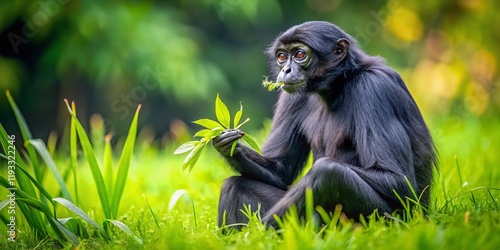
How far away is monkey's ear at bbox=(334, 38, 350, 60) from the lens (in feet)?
16.3

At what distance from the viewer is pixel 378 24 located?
1440 cm

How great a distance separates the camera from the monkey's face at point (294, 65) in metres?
4.90

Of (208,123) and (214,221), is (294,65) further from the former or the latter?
(214,221)

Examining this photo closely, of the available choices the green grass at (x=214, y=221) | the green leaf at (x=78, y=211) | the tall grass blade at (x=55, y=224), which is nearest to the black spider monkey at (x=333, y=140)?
the green grass at (x=214, y=221)

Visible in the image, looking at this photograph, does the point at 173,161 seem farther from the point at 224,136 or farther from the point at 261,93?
the point at 261,93

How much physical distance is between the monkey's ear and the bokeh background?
22.3 feet

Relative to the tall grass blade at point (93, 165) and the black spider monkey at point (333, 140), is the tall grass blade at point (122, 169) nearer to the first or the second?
the tall grass blade at point (93, 165)

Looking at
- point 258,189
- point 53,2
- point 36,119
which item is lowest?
point 36,119

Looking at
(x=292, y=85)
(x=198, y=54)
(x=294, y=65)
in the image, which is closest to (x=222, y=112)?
(x=292, y=85)

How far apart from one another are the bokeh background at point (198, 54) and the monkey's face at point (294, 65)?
273 inches

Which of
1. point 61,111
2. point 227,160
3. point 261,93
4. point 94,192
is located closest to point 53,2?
point 61,111

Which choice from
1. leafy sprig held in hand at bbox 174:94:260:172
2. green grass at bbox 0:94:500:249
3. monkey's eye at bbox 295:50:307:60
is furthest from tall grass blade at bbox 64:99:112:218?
monkey's eye at bbox 295:50:307:60

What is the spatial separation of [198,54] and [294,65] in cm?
984

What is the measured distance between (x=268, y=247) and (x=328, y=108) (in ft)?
5.34
